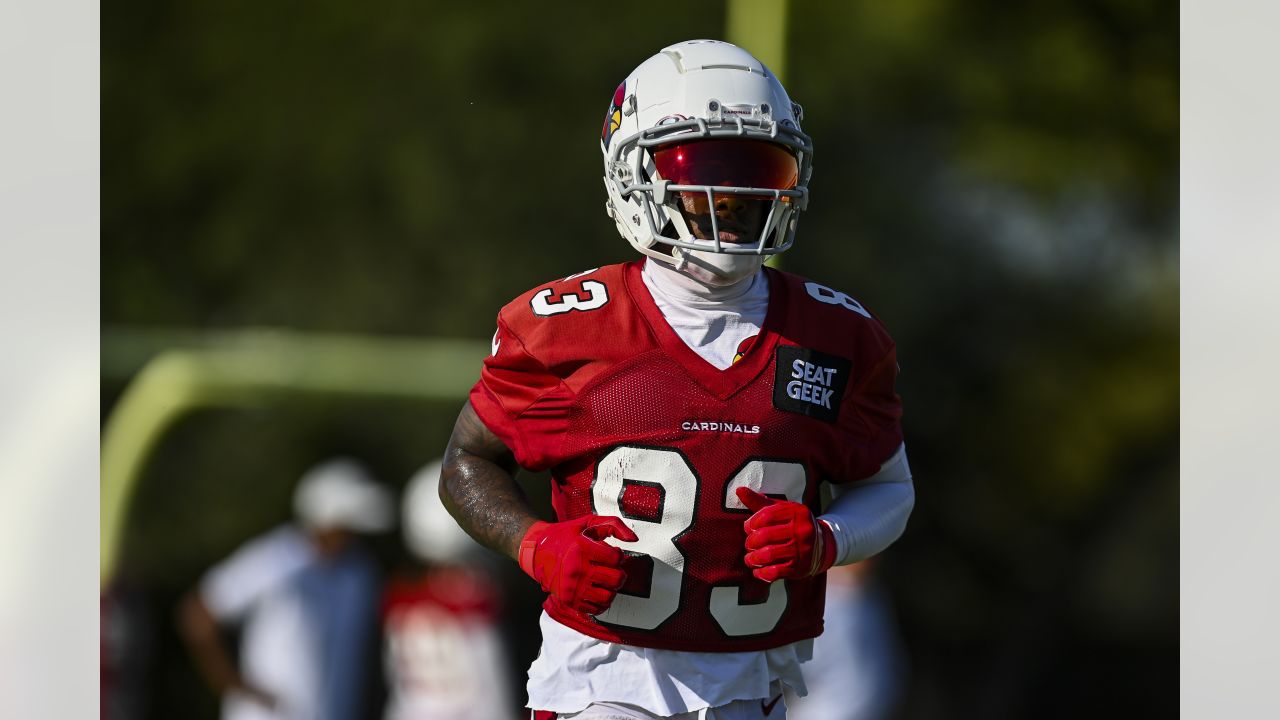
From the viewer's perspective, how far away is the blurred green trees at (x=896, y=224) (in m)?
4.52

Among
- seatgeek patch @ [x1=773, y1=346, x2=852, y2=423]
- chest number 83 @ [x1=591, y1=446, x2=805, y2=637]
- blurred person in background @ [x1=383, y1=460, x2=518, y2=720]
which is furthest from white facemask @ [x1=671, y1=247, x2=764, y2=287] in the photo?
blurred person in background @ [x1=383, y1=460, x2=518, y2=720]

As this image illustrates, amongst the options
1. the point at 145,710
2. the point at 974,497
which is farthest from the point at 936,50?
the point at 145,710

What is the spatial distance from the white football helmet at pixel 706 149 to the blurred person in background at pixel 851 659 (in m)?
2.27

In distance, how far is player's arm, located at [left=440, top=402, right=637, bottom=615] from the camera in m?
1.57

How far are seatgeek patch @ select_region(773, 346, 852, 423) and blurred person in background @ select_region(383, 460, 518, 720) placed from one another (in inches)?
107

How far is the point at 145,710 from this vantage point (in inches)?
178

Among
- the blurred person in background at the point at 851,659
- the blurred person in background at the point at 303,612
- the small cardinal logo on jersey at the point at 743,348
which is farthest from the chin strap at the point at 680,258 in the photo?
the blurred person in background at the point at 303,612

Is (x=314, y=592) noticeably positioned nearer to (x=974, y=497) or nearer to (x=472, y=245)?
(x=472, y=245)

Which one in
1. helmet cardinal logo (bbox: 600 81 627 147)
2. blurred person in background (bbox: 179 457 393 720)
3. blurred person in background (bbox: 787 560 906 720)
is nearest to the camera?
helmet cardinal logo (bbox: 600 81 627 147)

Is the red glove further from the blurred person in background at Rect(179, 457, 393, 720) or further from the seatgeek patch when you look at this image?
the blurred person in background at Rect(179, 457, 393, 720)

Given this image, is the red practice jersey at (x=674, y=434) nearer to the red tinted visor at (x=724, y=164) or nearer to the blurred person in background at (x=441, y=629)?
the red tinted visor at (x=724, y=164)

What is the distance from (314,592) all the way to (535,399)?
2.81 m

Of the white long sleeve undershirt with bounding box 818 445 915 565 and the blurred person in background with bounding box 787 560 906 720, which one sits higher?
the white long sleeve undershirt with bounding box 818 445 915 565

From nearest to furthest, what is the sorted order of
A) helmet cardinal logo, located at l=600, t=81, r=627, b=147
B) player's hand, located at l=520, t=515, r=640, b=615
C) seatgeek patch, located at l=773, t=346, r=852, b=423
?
1. player's hand, located at l=520, t=515, r=640, b=615
2. seatgeek patch, located at l=773, t=346, r=852, b=423
3. helmet cardinal logo, located at l=600, t=81, r=627, b=147
